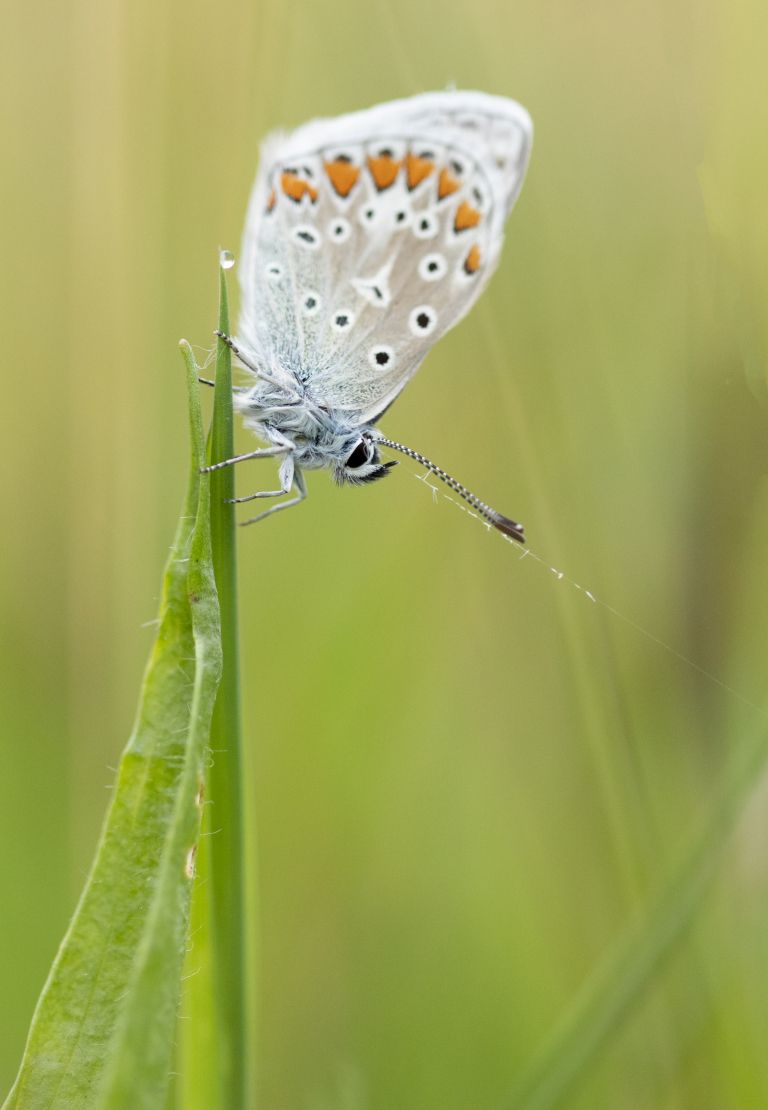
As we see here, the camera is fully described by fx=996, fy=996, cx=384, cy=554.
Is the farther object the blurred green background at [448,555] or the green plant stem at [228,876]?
the blurred green background at [448,555]

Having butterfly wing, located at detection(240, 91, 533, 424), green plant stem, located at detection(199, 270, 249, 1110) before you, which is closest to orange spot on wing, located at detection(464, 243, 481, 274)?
butterfly wing, located at detection(240, 91, 533, 424)

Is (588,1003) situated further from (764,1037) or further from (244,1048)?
(244,1048)

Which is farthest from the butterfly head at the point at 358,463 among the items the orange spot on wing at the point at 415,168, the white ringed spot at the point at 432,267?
the orange spot on wing at the point at 415,168

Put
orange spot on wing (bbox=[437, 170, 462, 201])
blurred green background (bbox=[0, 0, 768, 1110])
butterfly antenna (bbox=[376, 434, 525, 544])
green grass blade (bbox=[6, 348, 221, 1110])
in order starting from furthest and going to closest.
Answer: orange spot on wing (bbox=[437, 170, 462, 201]) < butterfly antenna (bbox=[376, 434, 525, 544]) < blurred green background (bbox=[0, 0, 768, 1110]) < green grass blade (bbox=[6, 348, 221, 1110])

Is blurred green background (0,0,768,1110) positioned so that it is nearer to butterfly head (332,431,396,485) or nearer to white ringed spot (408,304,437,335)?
white ringed spot (408,304,437,335)

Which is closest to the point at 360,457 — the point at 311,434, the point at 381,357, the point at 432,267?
the point at 311,434

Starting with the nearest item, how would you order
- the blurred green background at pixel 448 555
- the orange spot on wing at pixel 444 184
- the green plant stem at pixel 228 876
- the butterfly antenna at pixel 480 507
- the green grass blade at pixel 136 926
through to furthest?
the green grass blade at pixel 136 926 → the green plant stem at pixel 228 876 → the blurred green background at pixel 448 555 → the butterfly antenna at pixel 480 507 → the orange spot on wing at pixel 444 184

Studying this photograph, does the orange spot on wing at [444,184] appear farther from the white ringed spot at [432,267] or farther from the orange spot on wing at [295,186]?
the orange spot on wing at [295,186]
